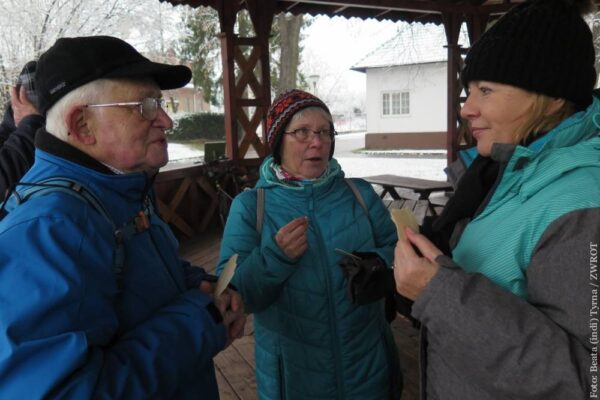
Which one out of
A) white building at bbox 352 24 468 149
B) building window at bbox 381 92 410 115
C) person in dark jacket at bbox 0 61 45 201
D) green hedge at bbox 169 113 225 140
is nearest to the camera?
person in dark jacket at bbox 0 61 45 201

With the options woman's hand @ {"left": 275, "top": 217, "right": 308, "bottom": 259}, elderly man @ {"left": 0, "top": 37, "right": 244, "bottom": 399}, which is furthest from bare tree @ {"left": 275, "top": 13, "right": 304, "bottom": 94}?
elderly man @ {"left": 0, "top": 37, "right": 244, "bottom": 399}

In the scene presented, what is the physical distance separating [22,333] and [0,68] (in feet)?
45.6

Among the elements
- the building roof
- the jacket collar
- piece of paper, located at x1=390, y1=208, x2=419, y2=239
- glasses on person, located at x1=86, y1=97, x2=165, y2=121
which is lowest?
piece of paper, located at x1=390, y1=208, x2=419, y2=239

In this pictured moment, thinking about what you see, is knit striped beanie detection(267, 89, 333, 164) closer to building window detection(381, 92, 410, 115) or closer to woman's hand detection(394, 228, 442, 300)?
woman's hand detection(394, 228, 442, 300)

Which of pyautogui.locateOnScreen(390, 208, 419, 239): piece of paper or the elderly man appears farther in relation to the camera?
pyautogui.locateOnScreen(390, 208, 419, 239): piece of paper

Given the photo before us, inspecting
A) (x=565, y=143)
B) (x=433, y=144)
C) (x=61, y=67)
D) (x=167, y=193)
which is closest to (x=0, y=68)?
(x=167, y=193)

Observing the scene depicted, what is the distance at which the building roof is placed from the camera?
19344 millimetres

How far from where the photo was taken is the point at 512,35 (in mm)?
A: 1142

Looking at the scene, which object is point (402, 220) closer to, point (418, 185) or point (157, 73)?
point (157, 73)

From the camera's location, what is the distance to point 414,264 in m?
1.09

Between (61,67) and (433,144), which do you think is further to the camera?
(433,144)

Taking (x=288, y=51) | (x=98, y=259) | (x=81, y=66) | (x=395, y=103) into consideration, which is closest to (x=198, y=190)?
(x=81, y=66)

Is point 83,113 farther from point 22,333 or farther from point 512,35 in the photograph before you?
point 512,35

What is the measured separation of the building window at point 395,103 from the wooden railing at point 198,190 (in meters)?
15.4
